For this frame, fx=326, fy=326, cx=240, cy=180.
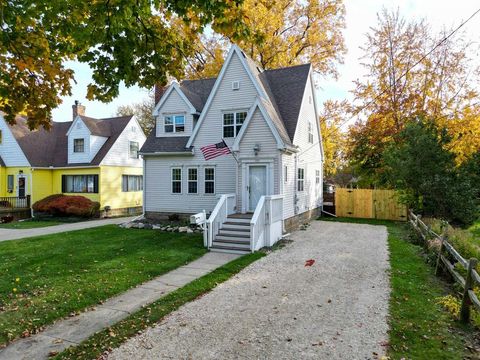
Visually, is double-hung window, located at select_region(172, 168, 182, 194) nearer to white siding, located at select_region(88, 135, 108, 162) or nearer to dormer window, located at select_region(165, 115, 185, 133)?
dormer window, located at select_region(165, 115, 185, 133)

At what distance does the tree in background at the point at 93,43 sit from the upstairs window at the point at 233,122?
929 cm

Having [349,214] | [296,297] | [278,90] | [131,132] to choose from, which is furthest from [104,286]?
[131,132]

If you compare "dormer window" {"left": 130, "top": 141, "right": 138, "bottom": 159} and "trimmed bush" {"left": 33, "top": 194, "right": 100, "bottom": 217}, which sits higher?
"dormer window" {"left": 130, "top": 141, "right": 138, "bottom": 159}

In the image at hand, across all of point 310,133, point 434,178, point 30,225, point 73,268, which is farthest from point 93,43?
point 30,225

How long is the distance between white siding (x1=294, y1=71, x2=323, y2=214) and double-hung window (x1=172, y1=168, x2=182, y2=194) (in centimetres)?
624

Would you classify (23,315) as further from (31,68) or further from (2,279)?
(31,68)

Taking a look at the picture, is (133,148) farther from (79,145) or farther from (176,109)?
(176,109)

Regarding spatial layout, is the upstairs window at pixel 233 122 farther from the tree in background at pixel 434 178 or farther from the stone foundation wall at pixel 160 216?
the tree in background at pixel 434 178

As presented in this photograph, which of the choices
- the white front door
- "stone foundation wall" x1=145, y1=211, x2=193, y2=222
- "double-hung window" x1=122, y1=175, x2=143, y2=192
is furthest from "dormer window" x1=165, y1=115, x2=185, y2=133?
"double-hung window" x1=122, y1=175, x2=143, y2=192

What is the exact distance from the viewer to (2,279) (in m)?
8.13

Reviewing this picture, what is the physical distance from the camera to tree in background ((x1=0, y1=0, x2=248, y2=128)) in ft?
16.6

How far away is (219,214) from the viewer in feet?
43.1

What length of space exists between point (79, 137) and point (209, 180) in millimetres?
13058

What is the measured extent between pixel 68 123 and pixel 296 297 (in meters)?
27.6
